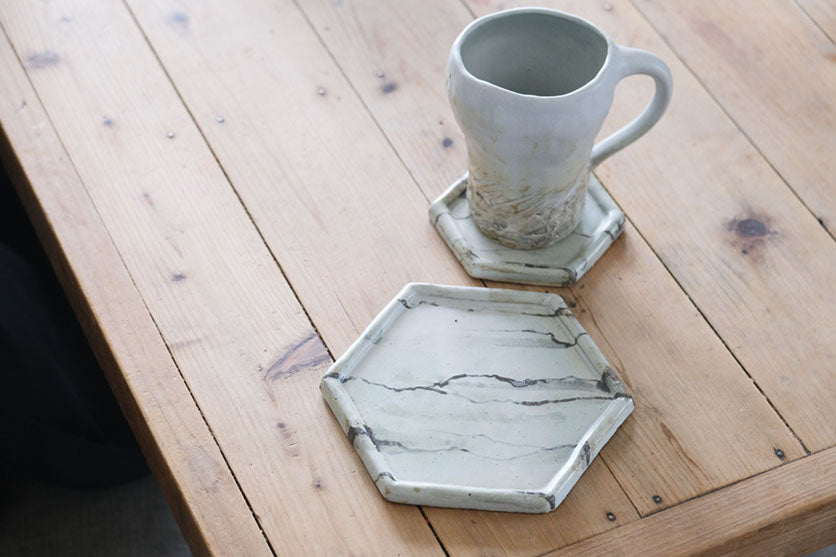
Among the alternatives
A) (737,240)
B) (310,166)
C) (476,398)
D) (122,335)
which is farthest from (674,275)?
(122,335)

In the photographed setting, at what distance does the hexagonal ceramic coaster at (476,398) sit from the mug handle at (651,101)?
0.14m

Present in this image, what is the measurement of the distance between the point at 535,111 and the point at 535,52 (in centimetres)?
11

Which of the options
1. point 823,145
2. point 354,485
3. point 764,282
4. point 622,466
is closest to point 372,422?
point 354,485

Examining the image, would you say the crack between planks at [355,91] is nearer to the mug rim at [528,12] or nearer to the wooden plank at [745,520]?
the mug rim at [528,12]

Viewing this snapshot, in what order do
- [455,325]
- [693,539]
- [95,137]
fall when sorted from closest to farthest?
[693,539] < [455,325] < [95,137]

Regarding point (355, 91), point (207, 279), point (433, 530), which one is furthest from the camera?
point (355, 91)

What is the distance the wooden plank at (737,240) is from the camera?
2.47 feet

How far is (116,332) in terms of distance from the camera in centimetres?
77

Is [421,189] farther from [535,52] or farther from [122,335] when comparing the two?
[122,335]

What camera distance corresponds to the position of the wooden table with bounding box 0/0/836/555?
690 mm

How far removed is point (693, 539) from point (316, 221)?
1.34ft

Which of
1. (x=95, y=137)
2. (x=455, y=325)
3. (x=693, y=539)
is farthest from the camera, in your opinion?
(x=95, y=137)

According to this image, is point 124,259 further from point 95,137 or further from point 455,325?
point 455,325

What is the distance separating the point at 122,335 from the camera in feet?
2.51
